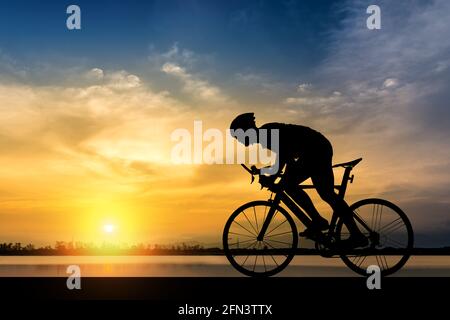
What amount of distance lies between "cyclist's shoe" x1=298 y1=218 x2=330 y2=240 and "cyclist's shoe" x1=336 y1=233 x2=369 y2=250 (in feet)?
1.28

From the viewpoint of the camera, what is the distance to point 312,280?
332 inches

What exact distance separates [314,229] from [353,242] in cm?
73

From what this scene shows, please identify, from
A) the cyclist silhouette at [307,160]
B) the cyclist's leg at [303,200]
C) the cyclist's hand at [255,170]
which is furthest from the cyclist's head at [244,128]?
the cyclist's leg at [303,200]

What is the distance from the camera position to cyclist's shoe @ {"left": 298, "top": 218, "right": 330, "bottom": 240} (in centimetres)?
980

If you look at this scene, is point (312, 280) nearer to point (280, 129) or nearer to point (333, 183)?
point (333, 183)

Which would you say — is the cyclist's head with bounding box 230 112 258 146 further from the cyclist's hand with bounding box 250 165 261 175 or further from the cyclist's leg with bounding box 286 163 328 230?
the cyclist's leg with bounding box 286 163 328 230

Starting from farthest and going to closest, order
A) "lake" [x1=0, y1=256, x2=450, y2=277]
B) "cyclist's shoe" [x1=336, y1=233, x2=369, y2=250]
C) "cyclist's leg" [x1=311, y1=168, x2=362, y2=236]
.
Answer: "lake" [x1=0, y1=256, x2=450, y2=277]
"cyclist's shoe" [x1=336, y1=233, x2=369, y2=250]
"cyclist's leg" [x1=311, y1=168, x2=362, y2=236]

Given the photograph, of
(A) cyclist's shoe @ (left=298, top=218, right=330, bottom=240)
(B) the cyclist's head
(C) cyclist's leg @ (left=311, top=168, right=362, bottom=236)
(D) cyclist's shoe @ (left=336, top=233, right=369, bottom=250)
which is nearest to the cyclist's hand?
(B) the cyclist's head

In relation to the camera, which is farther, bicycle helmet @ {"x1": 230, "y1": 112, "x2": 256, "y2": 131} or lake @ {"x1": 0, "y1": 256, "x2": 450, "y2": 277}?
lake @ {"x1": 0, "y1": 256, "x2": 450, "y2": 277}

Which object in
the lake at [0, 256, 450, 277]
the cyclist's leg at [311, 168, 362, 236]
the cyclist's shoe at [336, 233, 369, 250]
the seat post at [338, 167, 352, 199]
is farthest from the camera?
the lake at [0, 256, 450, 277]

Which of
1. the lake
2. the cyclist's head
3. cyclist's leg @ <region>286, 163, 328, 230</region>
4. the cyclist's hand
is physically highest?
the cyclist's head

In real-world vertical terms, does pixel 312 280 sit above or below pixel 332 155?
below

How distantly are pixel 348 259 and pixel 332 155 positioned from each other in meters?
1.89
